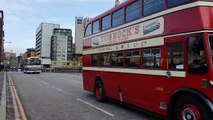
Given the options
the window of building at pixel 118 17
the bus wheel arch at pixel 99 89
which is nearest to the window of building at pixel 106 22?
the window of building at pixel 118 17

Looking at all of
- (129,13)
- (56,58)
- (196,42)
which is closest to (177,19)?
(196,42)

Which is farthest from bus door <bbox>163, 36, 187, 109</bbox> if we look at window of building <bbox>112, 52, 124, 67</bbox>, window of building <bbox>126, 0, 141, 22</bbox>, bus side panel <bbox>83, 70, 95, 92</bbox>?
bus side panel <bbox>83, 70, 95, 92</bbox>

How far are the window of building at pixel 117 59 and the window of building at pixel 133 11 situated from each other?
131 cm

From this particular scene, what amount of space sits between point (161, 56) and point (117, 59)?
3.37 meters

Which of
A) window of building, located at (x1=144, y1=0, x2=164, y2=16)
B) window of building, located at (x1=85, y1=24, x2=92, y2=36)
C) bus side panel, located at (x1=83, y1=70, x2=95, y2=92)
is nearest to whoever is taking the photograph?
window of building, located at (x1=144, y1=0, x2=164, y2=16)

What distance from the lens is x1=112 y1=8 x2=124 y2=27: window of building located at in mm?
11453

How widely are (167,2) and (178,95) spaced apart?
8.04 feet

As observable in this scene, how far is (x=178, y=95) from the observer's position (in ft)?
25.6

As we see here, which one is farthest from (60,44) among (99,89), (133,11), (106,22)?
(133,11)

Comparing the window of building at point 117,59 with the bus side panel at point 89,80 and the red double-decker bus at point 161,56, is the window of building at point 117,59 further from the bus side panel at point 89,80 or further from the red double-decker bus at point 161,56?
the bus side panel at point 89,80

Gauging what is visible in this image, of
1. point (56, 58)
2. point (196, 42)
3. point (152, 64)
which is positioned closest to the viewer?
point (196, 42)

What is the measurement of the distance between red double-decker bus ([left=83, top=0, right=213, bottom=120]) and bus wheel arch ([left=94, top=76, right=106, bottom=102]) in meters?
0.04

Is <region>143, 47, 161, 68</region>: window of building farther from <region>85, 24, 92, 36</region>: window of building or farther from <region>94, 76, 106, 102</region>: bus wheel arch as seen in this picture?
<region>85, 24, 92, 36</region>: window of building

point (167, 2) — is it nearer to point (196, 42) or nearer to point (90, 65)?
point (196, 42)
